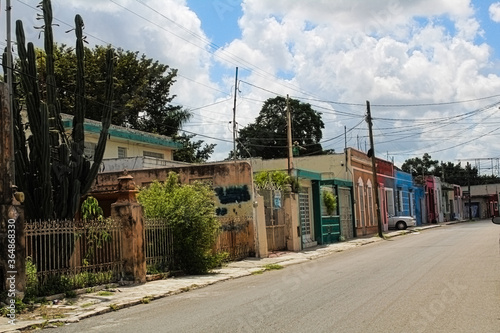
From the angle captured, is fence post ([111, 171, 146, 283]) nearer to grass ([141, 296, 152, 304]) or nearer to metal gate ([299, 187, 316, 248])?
grass ([141, 296, 152, 304])

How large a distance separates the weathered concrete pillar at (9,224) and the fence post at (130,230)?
3.43 meters

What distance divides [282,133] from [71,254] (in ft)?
161

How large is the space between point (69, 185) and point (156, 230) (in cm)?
322

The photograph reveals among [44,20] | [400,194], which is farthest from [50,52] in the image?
[400,194]

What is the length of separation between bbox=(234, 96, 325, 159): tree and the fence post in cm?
4506

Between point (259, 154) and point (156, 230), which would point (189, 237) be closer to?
point (156, 230)

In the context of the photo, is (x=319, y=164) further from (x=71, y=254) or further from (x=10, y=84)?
(x=10, y=84)

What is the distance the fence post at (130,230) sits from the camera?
15.0m

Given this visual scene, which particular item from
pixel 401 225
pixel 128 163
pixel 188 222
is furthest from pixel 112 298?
pixel 401 225

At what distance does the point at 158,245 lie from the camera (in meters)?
16.8

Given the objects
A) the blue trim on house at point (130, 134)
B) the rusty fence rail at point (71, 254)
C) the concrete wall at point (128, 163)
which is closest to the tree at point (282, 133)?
the blue trim on house at point (130, 134)

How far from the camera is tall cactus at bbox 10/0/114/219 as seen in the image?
13.6 meters

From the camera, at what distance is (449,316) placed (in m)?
8.64

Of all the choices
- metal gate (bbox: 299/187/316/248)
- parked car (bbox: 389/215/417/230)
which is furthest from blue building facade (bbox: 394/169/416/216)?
metal gate (bbox: 299/187/316/248)
